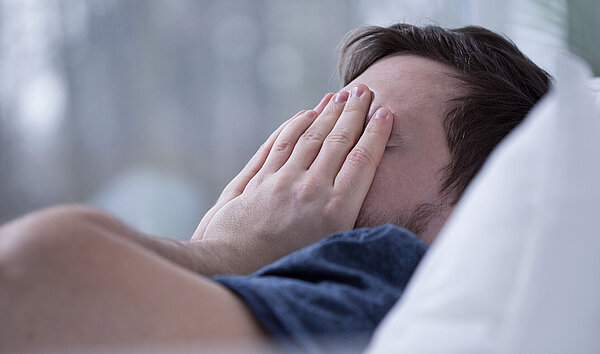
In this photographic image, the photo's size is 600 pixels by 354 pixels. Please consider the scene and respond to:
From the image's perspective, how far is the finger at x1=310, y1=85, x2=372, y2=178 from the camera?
92 cm

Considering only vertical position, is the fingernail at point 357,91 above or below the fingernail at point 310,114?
above

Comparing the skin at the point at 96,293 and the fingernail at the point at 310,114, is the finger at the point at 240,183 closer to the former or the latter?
the fingernail at the point at 310,114

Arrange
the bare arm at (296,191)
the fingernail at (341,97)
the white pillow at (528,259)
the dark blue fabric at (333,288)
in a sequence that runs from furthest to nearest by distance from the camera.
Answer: the fingernail at (341,97) < the bare arm at (296,191) < the dark blue fabric at (333,288) < the white pillow at (528,259)

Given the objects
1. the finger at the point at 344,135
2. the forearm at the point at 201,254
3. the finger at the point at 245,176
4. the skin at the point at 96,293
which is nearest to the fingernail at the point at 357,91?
the finger at the point at 344,135

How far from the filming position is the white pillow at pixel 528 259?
1.16 ft

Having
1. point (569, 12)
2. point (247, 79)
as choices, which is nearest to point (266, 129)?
point (247, 79)

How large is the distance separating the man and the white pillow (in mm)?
118

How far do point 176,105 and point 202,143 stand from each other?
18cm

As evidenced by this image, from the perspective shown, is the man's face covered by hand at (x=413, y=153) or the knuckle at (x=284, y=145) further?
the knuckle at (x=284, y=145)

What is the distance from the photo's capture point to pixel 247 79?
2422mm

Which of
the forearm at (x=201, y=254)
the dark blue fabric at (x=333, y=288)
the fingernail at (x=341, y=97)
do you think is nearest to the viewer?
the dark blue fabric at (x=333, y=288)

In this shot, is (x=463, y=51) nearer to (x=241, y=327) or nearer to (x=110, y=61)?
(x=241, y=327)

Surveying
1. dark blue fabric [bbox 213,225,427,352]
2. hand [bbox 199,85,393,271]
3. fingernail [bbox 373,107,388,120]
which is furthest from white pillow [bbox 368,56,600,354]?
fingernail [bbox 373,107,388,120]

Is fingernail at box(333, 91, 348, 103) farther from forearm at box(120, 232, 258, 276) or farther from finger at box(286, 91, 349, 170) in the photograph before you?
forearm at box(120, 232, 258, 276)
